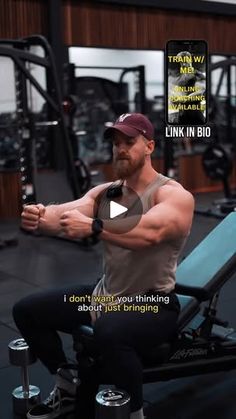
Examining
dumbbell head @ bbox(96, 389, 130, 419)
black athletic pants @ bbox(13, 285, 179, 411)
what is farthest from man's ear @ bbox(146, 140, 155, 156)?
dumbbell head @ bbox(96, 389, 130, 419)

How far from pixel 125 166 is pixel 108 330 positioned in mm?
500

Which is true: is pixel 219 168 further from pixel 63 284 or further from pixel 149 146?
pixel 149 146

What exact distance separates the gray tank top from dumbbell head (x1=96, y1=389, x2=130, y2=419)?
0.32m

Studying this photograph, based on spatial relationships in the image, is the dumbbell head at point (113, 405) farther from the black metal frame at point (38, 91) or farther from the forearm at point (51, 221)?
the black metal frame at point (38, 91)

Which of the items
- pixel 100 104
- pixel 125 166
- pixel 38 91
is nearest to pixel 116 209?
pixel 125 166

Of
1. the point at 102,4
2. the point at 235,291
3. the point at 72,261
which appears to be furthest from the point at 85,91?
the point at 235,291

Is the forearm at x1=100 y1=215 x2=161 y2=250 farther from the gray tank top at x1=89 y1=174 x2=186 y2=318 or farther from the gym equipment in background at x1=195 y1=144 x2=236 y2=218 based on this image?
the gym equipment in background at x1=195 y1=144 x2=236 y2=218

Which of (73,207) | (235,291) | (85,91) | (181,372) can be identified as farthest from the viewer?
(85,91)

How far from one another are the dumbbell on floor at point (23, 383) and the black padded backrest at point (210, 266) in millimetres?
597

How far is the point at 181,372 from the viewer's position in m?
1.99

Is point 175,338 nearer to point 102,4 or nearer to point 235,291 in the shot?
point 235,291

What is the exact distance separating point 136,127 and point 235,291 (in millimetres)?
2002

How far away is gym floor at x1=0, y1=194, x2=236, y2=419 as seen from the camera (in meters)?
2.07

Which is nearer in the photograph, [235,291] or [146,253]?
[146,253]
